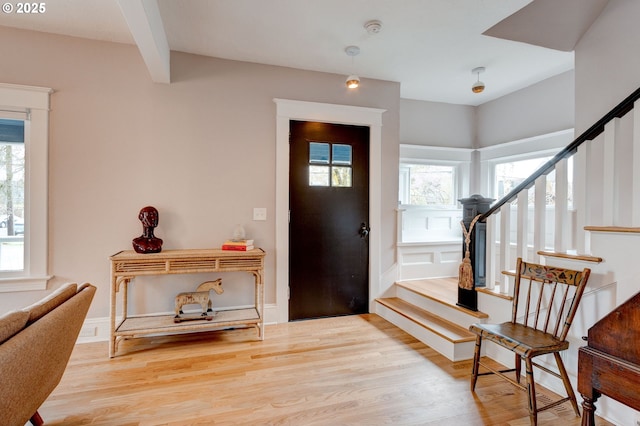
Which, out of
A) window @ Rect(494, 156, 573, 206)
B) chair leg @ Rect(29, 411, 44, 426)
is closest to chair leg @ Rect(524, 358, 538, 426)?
chair leg @ Rect(29, 411, 44, 426)

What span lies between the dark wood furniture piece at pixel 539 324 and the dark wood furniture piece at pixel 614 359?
541mm

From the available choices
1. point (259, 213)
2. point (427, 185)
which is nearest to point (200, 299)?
point (259, 213)

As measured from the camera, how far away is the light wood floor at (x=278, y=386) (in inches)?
73.0

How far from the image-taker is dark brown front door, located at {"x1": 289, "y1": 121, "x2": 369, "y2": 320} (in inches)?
134

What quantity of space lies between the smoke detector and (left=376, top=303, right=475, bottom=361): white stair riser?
265 centimetres

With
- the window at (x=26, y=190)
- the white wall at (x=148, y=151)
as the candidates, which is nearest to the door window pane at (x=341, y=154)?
the white wall at (x=148, y=151)

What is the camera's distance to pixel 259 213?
10.8 feet

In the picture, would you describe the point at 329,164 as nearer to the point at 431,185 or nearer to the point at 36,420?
the point at 431,185

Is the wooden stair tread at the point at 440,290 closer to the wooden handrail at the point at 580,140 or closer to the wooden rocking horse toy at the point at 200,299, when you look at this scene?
the wooden handrail at the point at 580,140

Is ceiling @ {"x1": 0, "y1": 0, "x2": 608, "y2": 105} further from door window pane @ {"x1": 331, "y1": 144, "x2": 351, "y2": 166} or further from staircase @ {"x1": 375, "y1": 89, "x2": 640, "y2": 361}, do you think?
staircase @ {"x1": 375, "y1": 89, "x2": 640, "y2": 361}

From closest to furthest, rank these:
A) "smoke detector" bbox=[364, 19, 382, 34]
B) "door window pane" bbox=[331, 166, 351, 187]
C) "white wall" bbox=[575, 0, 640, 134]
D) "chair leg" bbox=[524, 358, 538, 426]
A: "chair leg" bbox=[524, 358, 538, 426] < "white wall" bbox=[575, 0, 640, 134] < "smoke detector" bbox=[364, 19, 382, 34] < "door window pane" bbox=[331, 166, 351, 187]

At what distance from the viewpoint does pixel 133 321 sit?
2.79m

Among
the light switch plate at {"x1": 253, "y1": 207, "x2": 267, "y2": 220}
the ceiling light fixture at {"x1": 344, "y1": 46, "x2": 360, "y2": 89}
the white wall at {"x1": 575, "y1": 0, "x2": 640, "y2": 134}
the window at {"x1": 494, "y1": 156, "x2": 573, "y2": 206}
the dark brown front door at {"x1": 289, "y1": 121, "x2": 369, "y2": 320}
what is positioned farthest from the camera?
the window at {"x1": 494, "y1": 156, "x2": 573, "y2": 206}

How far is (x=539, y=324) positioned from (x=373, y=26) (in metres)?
2.61
